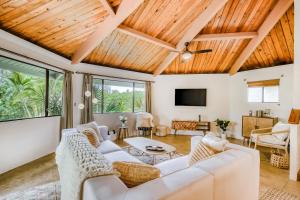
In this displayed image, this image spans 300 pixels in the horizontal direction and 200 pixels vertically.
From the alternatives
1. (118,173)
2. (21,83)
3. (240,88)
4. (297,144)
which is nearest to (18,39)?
(21,83)

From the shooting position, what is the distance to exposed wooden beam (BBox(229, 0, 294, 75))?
390 centimetres

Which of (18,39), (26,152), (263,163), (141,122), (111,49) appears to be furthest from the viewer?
(141,122)

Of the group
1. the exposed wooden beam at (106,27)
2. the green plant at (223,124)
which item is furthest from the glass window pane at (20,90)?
the green plant at (223,124)

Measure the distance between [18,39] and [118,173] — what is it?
340cm

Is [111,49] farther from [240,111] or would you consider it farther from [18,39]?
[240,111]

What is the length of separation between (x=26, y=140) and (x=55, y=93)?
1.42 metres

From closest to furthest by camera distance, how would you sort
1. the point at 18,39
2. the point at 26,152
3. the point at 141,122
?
1. the point at 18,39
2. the point at 26,152
3. the point at 141,122

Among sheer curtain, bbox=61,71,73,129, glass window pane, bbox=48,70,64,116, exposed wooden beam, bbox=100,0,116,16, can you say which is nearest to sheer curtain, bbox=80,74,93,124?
sheer curtain, bbox=61,71,73,129

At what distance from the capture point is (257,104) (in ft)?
18.8

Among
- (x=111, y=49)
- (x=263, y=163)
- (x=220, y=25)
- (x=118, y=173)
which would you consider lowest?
(x=263, y=163)

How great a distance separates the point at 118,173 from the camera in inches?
52.8

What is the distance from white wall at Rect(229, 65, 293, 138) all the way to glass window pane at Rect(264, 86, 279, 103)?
0.46 feet

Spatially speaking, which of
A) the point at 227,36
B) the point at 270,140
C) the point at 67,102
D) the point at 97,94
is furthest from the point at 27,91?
the point at 270,140

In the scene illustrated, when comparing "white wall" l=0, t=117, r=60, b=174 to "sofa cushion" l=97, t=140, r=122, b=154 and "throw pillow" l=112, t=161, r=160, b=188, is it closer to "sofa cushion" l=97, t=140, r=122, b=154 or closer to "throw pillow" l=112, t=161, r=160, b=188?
"sofa cushion" l=97, t=140, r=122, b=154
